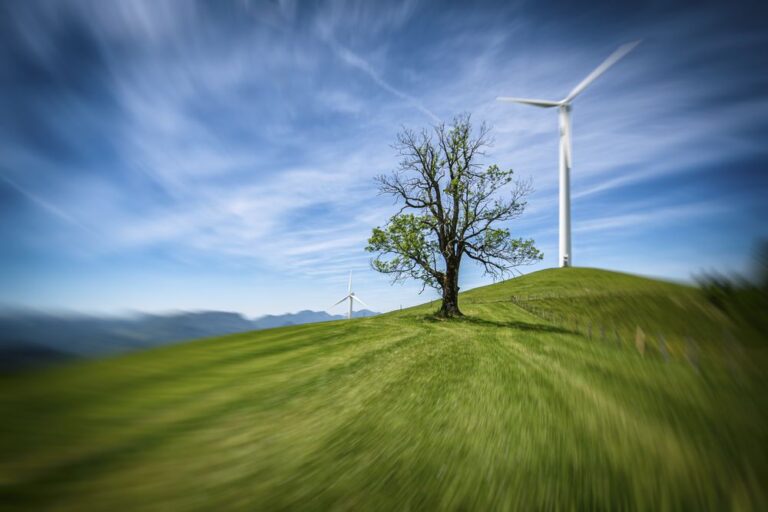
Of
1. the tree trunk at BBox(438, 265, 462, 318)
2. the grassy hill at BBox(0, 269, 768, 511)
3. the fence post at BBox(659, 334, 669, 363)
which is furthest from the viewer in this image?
the tree trunk at BBox(438, 265, 462, 318)

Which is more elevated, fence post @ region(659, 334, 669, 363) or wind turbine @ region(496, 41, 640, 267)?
wind turbine @ region(496, 41, 640, 267)

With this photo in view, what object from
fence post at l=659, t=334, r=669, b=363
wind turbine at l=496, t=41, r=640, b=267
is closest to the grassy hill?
fence post at l=659, t=334, r=669, b=363

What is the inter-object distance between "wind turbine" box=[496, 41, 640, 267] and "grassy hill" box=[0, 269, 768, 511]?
124 ft

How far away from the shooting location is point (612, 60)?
4369 centimetres

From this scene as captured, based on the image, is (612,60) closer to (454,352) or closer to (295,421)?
(454,352)

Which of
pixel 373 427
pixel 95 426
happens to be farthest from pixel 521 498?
pixel 95 426

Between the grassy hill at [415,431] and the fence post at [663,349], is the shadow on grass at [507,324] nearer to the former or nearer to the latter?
the grassy hill at [415,431]

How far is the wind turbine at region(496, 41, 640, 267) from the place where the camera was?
152 feet

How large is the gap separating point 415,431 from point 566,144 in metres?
67.0

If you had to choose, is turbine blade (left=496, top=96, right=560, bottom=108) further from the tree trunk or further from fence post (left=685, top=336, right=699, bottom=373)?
fence post (left=685, top=336, right=699, bottom=373)

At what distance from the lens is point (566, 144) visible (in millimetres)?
59250

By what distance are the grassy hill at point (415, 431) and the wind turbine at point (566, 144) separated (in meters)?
37.8

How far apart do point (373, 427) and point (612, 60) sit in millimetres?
57326

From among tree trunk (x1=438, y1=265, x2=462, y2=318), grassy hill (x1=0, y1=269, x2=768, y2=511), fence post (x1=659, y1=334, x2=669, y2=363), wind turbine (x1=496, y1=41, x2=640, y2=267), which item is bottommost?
grassy hill (x1=0, y1=269, x2=768, y2=511)
